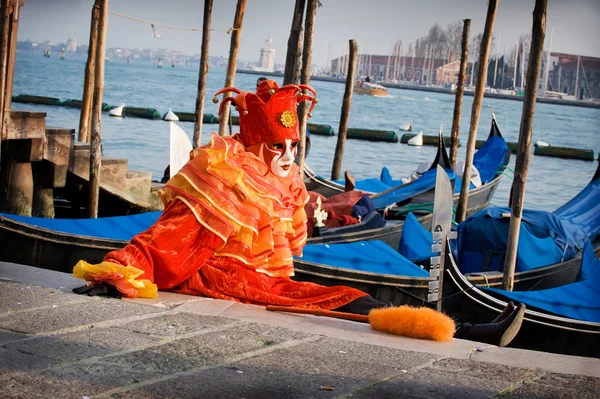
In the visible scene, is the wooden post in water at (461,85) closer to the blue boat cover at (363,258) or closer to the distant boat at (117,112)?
the blue boat cover at (363,258)

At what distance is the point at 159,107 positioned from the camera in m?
41.4

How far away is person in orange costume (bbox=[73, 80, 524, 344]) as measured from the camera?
4.47 meters

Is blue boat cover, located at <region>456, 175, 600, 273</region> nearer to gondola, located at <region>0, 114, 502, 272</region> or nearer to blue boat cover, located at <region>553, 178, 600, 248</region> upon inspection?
blue boat cover, located at <region>553, 178, 600, 248</region>

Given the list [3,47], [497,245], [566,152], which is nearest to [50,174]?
[3,47]

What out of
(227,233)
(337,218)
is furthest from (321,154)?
(227,233)

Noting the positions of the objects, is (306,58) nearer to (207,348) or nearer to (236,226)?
(236,226)

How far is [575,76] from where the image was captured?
6756 centimetres

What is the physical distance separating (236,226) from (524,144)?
3.53m

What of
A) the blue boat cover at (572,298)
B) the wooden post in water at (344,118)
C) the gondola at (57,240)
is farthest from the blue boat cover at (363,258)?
the wooden post in water at (344,118)

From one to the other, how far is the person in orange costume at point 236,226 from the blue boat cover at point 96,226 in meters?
2.02

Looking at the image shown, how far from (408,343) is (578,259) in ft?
16.7

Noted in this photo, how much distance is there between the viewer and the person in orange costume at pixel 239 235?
4473mm

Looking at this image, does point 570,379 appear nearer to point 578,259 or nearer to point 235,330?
point 235,330

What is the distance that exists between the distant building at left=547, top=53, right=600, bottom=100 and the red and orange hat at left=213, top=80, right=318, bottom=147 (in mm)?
51987
